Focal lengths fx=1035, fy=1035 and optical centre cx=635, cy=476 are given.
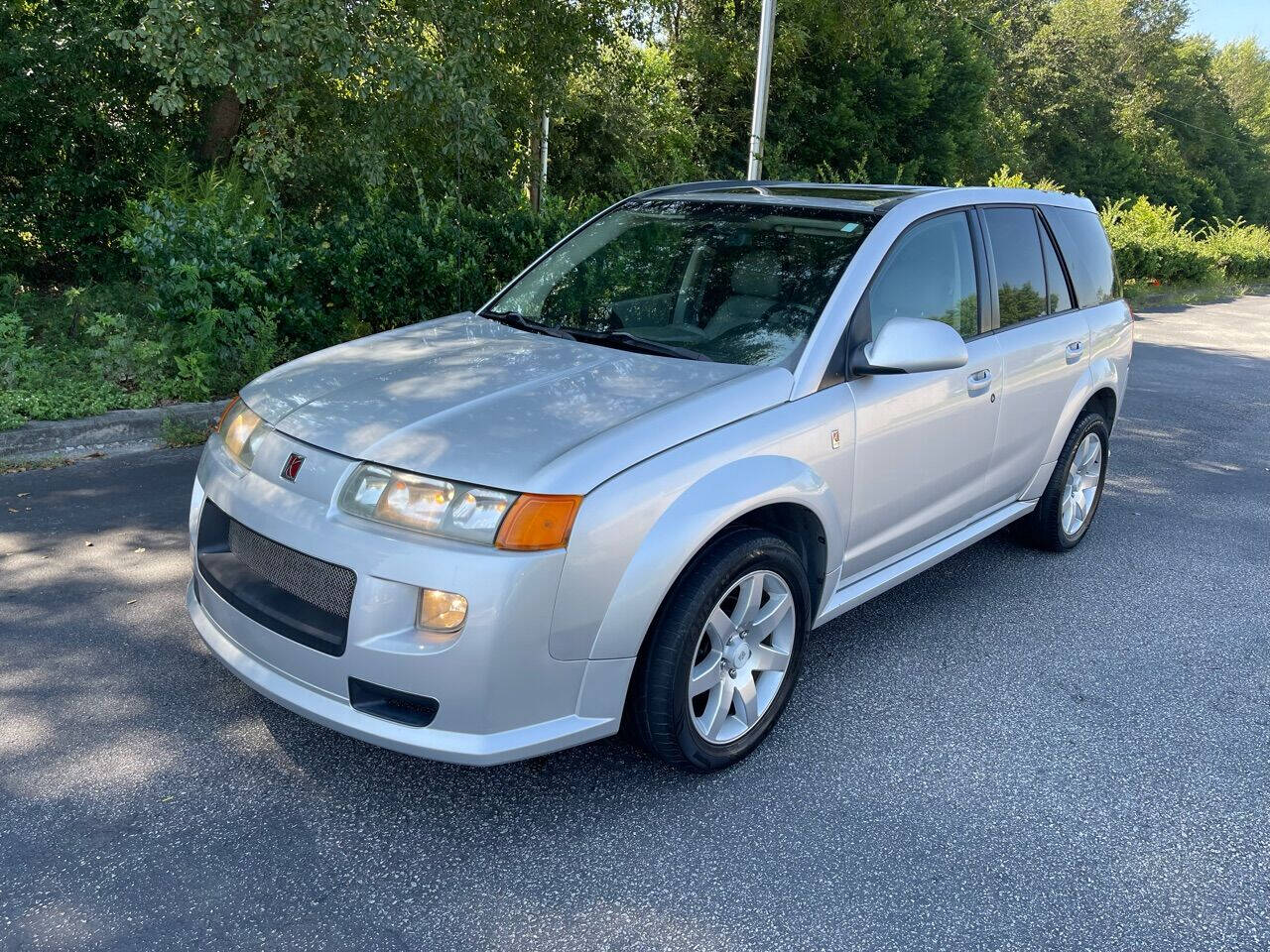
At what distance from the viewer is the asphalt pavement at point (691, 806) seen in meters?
2.60

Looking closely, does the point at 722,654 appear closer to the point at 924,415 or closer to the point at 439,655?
the point at 439,655

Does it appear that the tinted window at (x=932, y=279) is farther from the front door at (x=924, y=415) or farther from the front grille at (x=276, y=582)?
the front grille at (x=276, y=582)

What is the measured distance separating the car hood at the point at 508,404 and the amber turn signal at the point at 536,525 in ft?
0.13

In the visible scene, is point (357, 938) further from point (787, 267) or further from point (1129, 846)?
point (787, 267)

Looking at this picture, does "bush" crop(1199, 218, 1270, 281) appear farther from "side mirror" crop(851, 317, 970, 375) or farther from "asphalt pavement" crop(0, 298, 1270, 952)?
"side mirror" crop(851, 317, 970, 375)

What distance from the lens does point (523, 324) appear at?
13.5 ft

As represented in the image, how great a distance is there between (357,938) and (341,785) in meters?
0.66

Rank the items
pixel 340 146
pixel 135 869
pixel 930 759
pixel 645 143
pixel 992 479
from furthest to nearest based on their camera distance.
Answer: pixel 645 143, pixel 340 146, pixel 992 479, pixel 930 759, pixel 135 869

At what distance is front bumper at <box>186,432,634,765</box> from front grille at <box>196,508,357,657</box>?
33mm

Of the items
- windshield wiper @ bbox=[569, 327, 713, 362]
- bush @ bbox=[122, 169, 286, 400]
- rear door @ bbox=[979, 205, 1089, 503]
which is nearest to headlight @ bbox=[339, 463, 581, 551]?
windshield wiper @ bbox=[569, 327, 713, 362]

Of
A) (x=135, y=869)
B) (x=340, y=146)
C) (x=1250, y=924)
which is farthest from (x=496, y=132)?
(x=1250, y=924)

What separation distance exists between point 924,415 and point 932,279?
59 centimetres

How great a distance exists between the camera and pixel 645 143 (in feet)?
63.8

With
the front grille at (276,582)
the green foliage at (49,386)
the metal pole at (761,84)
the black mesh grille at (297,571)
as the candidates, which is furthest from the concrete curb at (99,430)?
the metal pole at (761,84)
